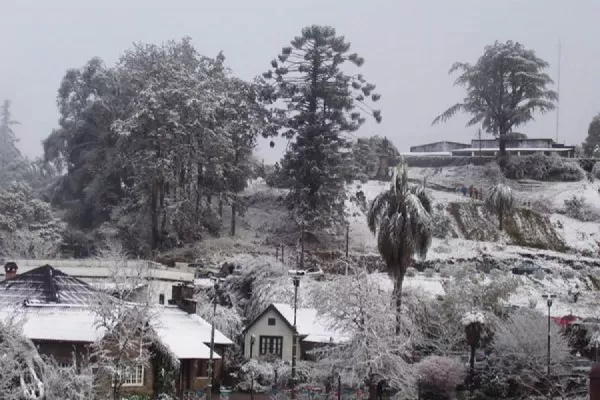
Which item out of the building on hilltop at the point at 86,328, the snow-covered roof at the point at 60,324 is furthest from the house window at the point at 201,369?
the snow-covered roof at the point at 60,324

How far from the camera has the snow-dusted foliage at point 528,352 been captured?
4509 cm

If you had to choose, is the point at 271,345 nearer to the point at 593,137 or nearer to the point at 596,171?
the point at 596,171

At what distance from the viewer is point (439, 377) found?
4341 cm

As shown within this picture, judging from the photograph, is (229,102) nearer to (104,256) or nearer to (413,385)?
(104,256)

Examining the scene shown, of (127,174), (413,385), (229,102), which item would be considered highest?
(229,102)

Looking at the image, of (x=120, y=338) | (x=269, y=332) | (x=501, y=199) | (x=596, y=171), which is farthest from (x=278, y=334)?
(x=596, y=171)

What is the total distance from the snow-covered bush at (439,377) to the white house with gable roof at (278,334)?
24.0ft

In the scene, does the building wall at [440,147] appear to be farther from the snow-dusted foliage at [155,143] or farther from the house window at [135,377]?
the house window at [135,377]

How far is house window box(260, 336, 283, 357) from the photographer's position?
50.6m

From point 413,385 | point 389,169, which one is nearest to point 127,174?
point 389,169

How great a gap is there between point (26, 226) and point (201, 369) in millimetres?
34613

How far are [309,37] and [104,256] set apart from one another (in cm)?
2741

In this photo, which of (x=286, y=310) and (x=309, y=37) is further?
(x=309, y=37)

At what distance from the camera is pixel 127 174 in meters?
79.2
